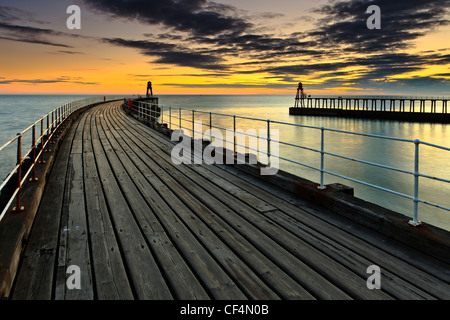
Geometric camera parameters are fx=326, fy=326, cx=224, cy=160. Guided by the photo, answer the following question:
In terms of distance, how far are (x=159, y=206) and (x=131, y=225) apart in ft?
2.23

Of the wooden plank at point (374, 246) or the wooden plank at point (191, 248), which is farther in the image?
the wooden plank at point (374, 246)

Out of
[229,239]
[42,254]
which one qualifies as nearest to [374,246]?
[229,239]

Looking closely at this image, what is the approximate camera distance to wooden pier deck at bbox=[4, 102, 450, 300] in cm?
251

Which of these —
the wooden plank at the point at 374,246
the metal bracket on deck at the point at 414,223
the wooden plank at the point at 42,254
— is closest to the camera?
the wooden plank at the point at 42,254

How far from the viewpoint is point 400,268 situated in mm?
2809

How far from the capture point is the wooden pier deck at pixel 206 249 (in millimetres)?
2512

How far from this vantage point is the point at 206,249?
3.18 m

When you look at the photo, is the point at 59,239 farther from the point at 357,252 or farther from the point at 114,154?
the point at 114,154

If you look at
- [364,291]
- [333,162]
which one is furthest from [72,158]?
[333,162]

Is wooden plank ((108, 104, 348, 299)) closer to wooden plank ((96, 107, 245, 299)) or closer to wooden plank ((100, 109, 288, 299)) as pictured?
wooden plank ((100, 109, 288, 299))

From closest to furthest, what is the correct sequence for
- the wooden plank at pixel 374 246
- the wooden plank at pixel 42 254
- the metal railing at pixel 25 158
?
the wooden plank at pixel 42 254 → the wooden plank at pixel 374 246 → the metal railing at pixel 25 158

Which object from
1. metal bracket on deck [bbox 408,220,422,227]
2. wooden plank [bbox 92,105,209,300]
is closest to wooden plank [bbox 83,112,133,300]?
wooden plank [bbox 92,105,209,300]

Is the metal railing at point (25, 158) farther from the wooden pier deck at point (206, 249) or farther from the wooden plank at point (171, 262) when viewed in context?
the wooden plank at point (171, 262)

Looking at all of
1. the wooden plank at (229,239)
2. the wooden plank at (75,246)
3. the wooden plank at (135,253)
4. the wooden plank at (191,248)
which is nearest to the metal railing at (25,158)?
the wooden plank at (75,246)
